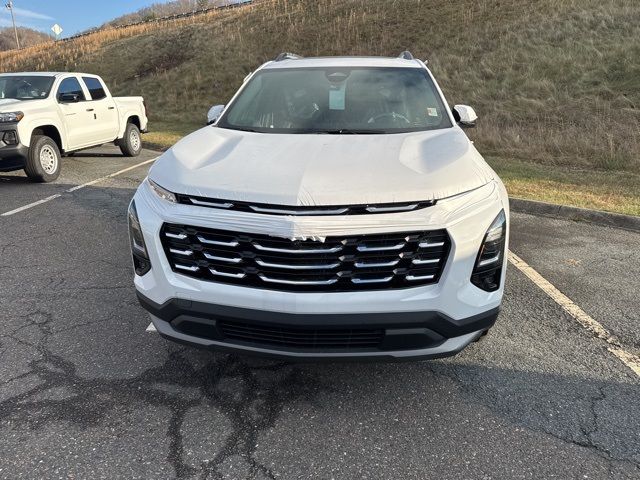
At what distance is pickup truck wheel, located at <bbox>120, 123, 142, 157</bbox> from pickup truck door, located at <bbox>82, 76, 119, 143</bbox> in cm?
34

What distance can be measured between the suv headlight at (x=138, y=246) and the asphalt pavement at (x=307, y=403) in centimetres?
70

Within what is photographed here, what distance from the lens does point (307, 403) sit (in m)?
2.71

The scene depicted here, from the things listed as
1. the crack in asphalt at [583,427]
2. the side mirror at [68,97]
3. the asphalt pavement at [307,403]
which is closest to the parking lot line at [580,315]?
the asphalt pavement at [307,403]

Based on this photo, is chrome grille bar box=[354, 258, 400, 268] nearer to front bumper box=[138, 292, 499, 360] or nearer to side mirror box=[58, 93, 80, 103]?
front bumper box=[138, 292, 499, 360]

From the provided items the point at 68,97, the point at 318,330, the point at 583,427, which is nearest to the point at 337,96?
the point at 318,330

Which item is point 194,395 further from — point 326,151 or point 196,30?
point 196,30

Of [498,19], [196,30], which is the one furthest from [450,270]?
[196,30]

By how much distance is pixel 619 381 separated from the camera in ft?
9.54

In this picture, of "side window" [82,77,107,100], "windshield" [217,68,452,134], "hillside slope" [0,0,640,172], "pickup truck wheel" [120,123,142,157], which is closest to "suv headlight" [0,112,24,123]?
"side window" [82,77,107,100]

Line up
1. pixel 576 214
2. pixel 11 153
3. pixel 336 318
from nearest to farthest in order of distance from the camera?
pixel 336 318, pixel 576 214, pixel 11 153

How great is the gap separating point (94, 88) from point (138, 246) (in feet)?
28.9

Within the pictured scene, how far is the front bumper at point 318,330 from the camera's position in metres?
2.29

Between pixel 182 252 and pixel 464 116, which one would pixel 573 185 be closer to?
pixel 464 116

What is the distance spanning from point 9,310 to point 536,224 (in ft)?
18.7
